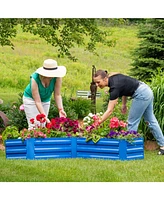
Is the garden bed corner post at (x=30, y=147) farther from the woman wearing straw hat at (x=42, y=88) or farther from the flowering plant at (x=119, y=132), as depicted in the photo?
the flowering plant at (x=119, y=132)

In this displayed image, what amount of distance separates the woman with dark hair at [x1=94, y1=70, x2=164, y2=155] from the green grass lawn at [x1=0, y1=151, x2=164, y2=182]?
659mm

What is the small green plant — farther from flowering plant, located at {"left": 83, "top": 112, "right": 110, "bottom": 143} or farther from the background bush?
the background bush

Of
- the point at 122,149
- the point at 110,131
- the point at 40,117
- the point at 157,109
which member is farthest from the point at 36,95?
the point at 157,109

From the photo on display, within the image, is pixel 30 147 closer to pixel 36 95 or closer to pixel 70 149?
pixel 70 149

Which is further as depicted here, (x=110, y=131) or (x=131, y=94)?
(x=131, y=94)

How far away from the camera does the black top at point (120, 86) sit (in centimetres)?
709

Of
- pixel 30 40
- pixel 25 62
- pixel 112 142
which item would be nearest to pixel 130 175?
pixel 112 142

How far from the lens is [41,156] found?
283 inches

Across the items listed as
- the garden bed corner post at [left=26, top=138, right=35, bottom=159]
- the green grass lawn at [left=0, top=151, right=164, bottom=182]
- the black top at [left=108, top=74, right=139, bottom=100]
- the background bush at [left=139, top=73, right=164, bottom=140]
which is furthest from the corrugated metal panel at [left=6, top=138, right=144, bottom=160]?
the background bush at [left=139, top=73, right=164, bottom=140]

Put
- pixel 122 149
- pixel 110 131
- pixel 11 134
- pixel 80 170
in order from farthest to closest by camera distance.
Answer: pixel 11 134
pixel 110 131
pixel 122 149
pixel 80 170

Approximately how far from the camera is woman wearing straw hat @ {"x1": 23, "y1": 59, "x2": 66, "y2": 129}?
724cm

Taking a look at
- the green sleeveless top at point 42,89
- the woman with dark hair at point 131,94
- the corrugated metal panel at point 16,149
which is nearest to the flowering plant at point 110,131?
the woman with dark hair at point 131,94

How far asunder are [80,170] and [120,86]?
4.35ft

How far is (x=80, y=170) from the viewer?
6.42m
